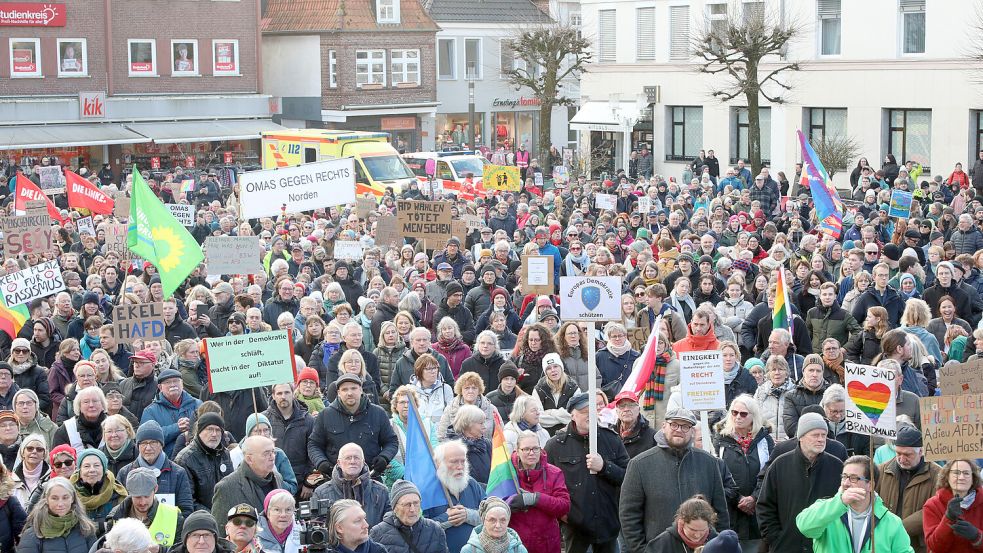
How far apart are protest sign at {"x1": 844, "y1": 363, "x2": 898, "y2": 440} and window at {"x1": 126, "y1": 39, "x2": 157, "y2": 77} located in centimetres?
4360

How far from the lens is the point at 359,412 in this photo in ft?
34.8

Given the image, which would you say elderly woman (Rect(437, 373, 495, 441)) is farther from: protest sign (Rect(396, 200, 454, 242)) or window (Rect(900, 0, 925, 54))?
window (Rect(900, 0, 925, 54))

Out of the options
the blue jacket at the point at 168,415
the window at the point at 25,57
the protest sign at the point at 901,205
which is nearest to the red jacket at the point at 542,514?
the blue jacket at the point at 168,415

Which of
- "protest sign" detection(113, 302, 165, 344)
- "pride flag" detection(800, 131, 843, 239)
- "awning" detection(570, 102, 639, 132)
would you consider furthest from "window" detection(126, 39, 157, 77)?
"protest sign" detection(113, 302, 165, 344)

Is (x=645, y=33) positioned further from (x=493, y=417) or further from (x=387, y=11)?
(x=493, y=417)

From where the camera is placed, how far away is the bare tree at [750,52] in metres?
40.3

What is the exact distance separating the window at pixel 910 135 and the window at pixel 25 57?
2652 centimetres

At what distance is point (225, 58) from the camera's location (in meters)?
52.8

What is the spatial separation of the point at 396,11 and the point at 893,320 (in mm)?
43021

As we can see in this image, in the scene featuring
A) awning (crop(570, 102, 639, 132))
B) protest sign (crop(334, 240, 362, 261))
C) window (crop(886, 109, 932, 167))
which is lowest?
protest sign (crop(334, 240, 362, 261))

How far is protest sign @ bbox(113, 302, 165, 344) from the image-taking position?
45.0 ft

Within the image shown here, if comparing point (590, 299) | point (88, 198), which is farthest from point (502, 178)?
point (590, 299)

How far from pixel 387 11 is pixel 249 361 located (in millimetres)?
46606

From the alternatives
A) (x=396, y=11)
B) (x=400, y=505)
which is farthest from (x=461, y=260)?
(x=396, y=11)
